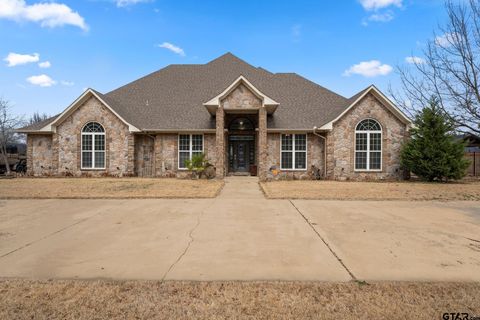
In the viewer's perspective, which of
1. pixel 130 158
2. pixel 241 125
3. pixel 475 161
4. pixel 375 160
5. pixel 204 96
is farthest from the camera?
pixel 475 161

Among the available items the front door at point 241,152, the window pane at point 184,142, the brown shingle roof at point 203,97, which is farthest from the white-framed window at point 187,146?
the front door at point 241,152

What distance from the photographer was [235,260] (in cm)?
441

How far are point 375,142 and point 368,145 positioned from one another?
19.8 inches

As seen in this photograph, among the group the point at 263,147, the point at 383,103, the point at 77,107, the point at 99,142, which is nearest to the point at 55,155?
the point at 99,142

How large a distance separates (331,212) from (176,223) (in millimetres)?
4540

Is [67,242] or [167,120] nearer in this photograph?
[67,242]

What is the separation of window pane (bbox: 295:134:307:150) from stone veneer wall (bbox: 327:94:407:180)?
1.59 metres

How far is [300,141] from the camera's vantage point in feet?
60.5

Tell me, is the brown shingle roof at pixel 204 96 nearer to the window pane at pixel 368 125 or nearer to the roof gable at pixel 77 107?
the roof gable at pixel 77 107

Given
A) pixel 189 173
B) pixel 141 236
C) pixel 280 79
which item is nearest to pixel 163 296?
pixel 141 236

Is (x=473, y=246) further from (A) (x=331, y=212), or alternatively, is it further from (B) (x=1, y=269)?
(B) (x=1, y=269)

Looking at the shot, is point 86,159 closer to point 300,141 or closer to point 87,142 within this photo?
point 87,142

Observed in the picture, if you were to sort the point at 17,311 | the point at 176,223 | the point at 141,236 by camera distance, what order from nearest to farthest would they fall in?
the point at 17,311
the point at 141,236
the point at 176,223

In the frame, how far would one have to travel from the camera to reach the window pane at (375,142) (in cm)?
1750
